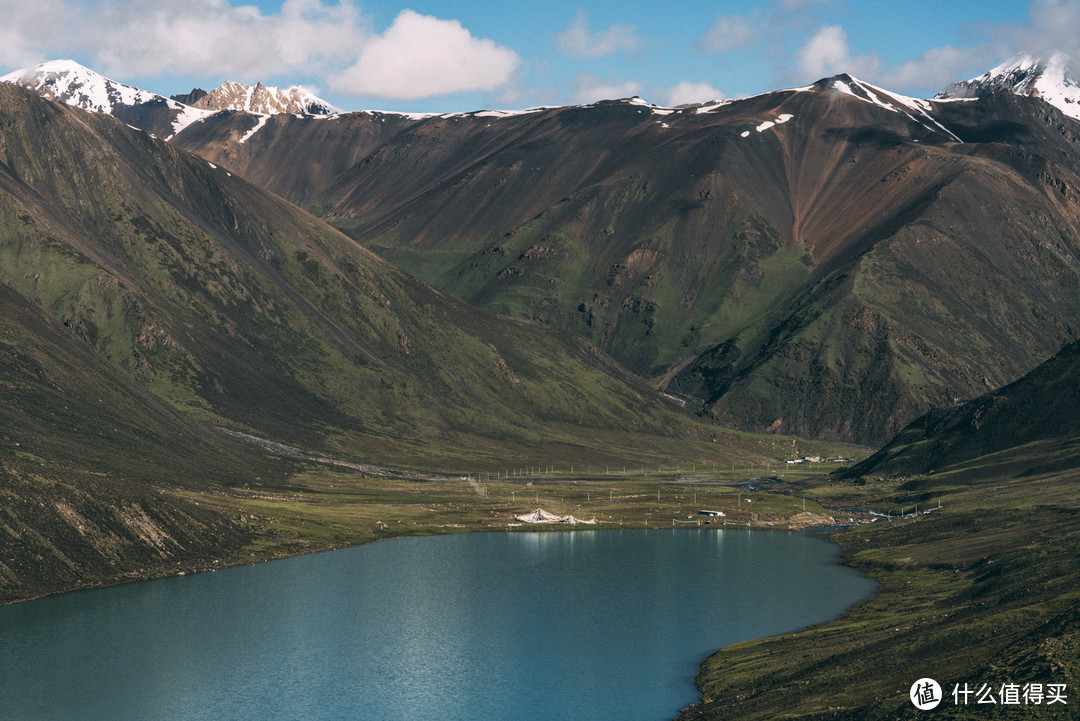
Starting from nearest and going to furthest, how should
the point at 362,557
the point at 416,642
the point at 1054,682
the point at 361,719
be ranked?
the point at 1054,682 → the point at 361,719 → the point at 416,642 → the point at 362,557

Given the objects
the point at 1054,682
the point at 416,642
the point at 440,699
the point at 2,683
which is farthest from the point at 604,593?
the point at 1054,682

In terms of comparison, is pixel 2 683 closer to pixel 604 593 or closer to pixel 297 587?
pixel 297 587

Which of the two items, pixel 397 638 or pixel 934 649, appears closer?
pixel 934 649

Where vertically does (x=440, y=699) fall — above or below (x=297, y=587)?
below

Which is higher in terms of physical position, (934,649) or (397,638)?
(934,649)

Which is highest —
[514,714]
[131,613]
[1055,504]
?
[1055,504]

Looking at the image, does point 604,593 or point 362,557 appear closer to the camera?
point 604,593

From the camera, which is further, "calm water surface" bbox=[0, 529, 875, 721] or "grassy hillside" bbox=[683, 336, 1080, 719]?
"calm water surface" bbox=[0, 529, 875, 721]

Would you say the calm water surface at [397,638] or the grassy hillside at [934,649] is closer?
the grassy hillside at [934,649]
